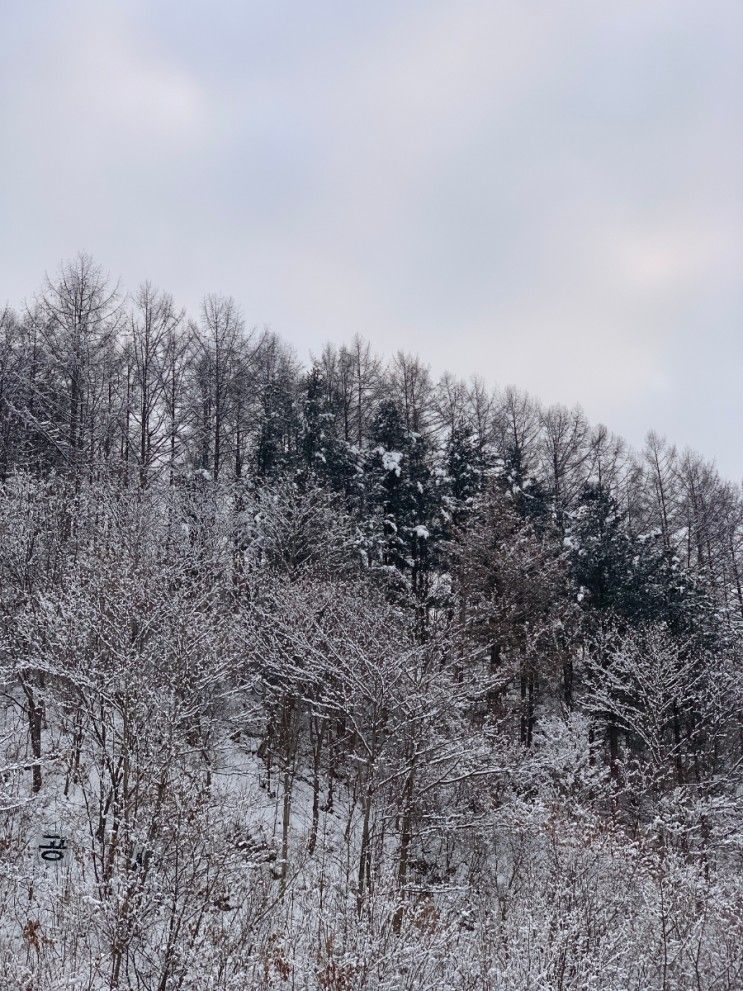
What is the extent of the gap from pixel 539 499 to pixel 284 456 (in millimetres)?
10648

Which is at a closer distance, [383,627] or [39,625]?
[39,625]

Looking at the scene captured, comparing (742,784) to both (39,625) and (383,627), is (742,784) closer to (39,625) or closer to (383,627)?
(383,627)

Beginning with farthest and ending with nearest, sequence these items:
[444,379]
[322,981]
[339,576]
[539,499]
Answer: [444,379] → [539,499] → [339,576] → [322,981]

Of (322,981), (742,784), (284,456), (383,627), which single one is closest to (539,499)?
(284,456)

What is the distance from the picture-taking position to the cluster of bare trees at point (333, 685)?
338 inches

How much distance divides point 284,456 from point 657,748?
16421 mm

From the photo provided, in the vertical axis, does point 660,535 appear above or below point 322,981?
above

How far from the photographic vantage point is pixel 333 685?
680 inches

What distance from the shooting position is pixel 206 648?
47.4 ft

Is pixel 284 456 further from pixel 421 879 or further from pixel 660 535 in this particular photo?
pixel 421 879

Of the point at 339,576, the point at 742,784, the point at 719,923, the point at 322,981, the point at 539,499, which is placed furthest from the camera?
the point at 539,499

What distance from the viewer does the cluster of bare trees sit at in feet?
28.2

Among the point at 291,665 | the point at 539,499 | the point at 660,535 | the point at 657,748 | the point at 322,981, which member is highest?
the point at 539,499

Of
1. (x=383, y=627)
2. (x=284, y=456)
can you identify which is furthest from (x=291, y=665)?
(x=284, y=456)
